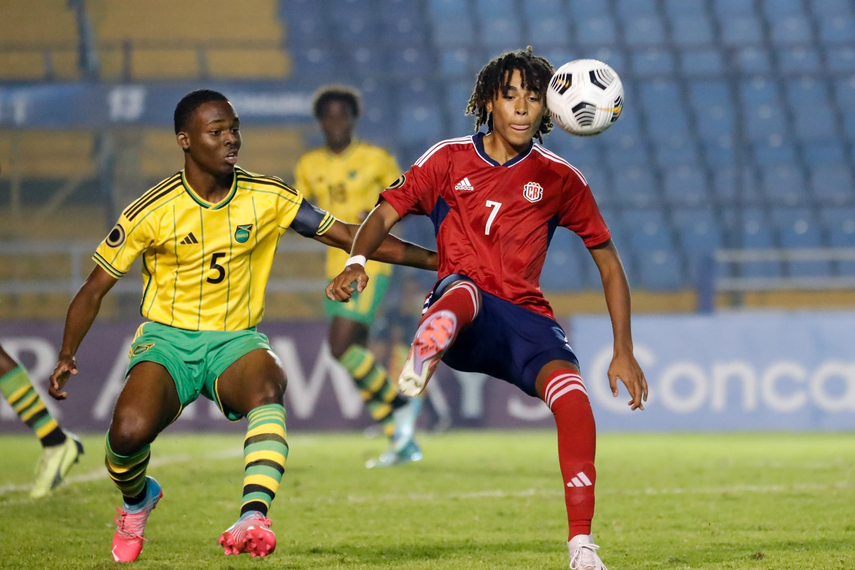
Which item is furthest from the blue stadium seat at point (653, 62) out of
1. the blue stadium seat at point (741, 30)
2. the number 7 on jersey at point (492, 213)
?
the number 7 on jersey at point (492, 213)

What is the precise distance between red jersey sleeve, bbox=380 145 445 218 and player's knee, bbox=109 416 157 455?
122cm

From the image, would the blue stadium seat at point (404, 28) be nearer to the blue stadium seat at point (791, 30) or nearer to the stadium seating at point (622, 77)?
the stadium seating at point (622, 77)

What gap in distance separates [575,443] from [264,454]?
1.10 m

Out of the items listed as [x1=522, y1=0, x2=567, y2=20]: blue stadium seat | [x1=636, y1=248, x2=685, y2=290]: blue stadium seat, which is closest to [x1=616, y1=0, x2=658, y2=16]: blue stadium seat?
[x1=522, y1=0, x2=567, y2=20]: blue stadium seat

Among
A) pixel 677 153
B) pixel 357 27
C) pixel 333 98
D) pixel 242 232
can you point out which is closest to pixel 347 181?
pixel 333 98

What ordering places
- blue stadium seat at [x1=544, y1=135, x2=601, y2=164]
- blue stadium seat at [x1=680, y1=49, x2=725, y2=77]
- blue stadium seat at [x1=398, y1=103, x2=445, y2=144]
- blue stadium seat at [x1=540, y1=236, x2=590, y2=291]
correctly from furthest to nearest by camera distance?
blue stadium seat at [x1=680, y1=49, x2=725, y2=77] → blue stadium seat at [x1=544, y1=135, x2=601, y2=164] → blue stadium seat at [x1=398, y1=103, x2=445, y2=144] → blue stadium seat at [x1=540, y1=236, x2=590, y2=291]

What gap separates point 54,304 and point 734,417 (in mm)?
7580

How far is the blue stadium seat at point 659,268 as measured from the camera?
16.5 meters

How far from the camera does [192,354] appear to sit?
4703 mm

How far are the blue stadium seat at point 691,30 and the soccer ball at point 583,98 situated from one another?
17303 millimetres

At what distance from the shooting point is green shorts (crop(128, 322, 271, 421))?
15.3 ft

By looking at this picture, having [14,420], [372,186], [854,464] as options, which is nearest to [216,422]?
[14,420]

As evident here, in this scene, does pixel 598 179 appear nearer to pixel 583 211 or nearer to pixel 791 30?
pixel 791 30

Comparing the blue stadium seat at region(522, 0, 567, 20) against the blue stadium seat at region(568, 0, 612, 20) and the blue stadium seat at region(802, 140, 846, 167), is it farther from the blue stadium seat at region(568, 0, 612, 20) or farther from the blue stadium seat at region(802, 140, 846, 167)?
the blue stadium seat at region(802, 140, 846, 167)
